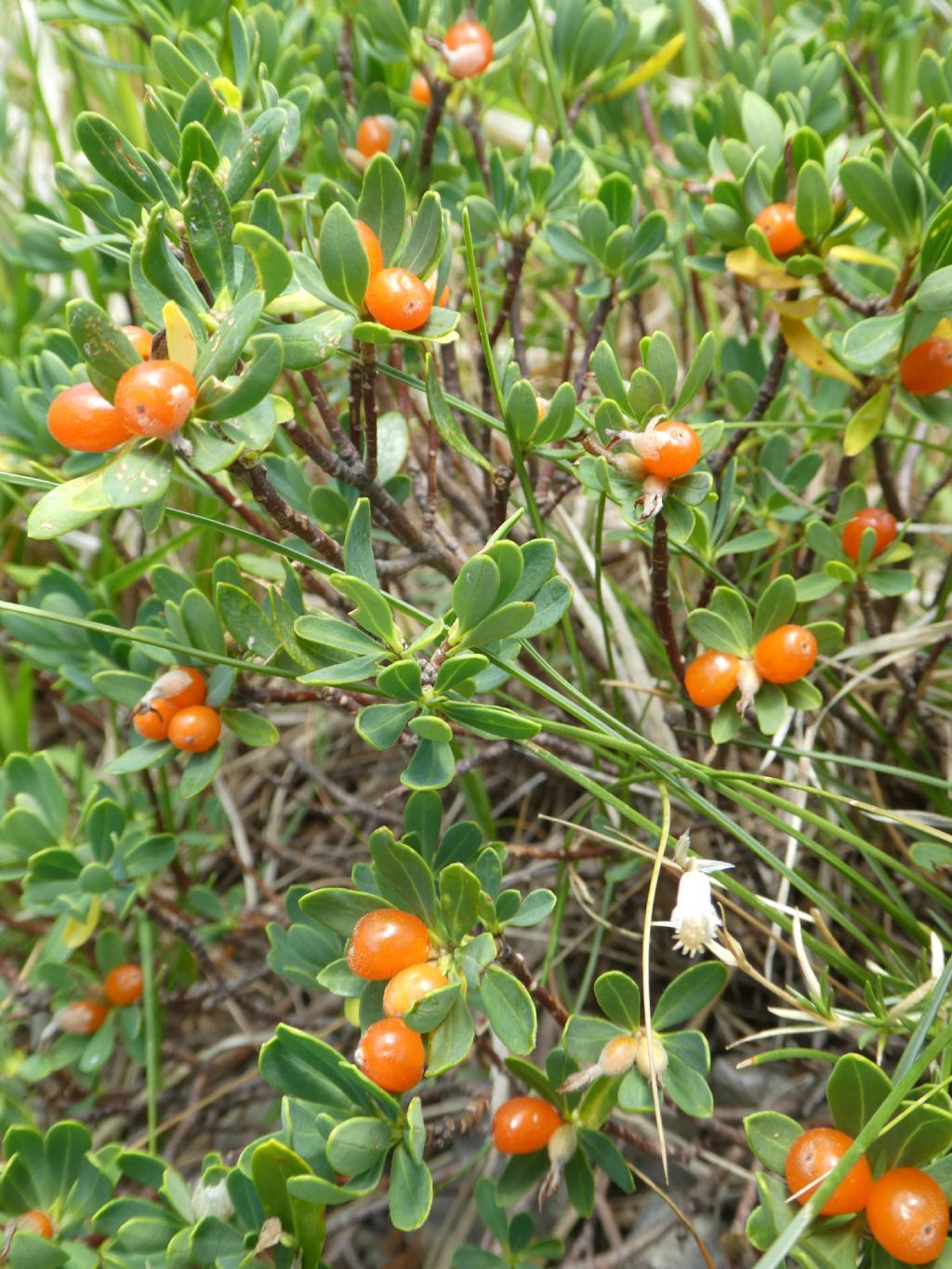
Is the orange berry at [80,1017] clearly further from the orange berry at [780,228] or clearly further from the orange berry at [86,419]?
the orange berry at [780,228]

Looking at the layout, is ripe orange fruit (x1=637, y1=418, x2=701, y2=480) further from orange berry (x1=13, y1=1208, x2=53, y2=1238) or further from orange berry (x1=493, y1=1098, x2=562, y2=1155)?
orange berry (x1=13, y1=1208, x2=53, y2=1238)

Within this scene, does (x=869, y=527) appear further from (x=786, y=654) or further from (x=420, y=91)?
(x=420, y=91)

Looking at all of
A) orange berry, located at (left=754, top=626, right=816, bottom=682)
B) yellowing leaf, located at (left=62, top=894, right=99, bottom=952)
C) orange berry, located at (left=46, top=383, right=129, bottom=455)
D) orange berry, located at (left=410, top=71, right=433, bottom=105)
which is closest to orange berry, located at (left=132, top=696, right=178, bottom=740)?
yellowing leaf, located at (left=62, top=894, right=99, bottom=952)

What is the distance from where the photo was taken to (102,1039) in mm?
1913

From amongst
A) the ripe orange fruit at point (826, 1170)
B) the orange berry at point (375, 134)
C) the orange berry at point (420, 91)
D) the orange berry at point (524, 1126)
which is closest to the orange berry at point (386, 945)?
the orange berry at point (524, 1126)

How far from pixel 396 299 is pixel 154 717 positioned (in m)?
0.78

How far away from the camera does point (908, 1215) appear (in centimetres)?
109

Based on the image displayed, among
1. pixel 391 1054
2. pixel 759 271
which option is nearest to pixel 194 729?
pixel 391 1054

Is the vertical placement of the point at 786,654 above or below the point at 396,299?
below

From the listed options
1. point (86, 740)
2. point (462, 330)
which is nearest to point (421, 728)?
point (462, 330)

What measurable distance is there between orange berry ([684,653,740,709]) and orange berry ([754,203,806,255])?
26.4 inches

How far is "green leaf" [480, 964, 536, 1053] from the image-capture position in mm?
1198

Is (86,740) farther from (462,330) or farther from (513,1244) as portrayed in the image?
(513,1244)

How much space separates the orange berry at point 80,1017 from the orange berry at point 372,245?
1.54 metres
